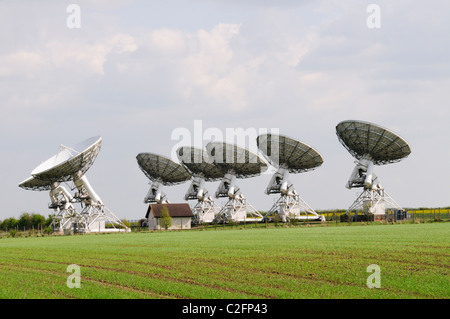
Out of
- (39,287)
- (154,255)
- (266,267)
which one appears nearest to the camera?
(39,287)

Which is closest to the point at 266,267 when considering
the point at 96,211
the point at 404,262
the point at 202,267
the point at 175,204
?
the point at 202,267

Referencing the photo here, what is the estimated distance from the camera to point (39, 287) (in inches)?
709

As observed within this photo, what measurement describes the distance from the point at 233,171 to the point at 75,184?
27.3m

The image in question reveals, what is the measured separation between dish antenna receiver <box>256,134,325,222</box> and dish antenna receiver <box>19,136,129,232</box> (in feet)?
75.8

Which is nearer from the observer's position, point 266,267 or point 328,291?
point 328,291

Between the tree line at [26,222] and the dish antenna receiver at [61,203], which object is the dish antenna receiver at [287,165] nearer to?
the dish antenna receiver at [61,203]

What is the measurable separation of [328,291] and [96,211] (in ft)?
225

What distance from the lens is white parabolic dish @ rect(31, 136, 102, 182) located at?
6862cm

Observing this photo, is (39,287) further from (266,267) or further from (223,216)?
(223,216)

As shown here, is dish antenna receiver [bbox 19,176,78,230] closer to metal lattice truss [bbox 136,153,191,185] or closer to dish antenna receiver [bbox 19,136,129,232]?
dish antenna receiver [bbox 19,136,129,232]

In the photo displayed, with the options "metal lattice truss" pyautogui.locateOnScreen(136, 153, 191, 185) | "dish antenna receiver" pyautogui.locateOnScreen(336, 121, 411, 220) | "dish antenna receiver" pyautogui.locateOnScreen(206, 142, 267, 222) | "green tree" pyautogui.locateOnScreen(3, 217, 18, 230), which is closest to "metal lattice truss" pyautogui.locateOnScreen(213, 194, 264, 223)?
"dish antenna receiver" pyautogui.locateOnScreen(206, 142, 267, 222)

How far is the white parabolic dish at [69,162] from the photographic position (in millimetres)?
68625

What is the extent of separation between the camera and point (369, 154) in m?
78.1

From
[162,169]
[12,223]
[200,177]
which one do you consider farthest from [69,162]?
[12,223]
